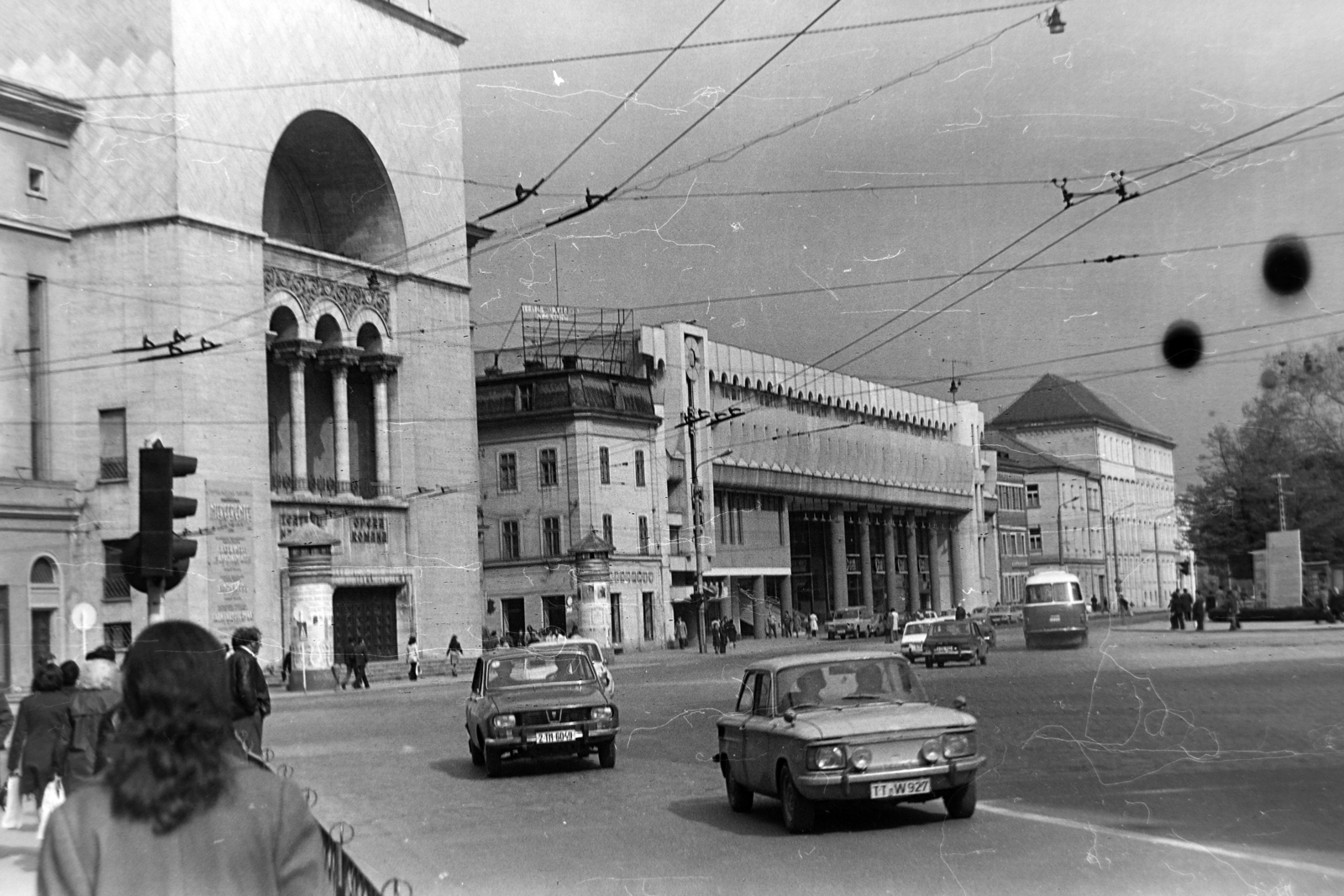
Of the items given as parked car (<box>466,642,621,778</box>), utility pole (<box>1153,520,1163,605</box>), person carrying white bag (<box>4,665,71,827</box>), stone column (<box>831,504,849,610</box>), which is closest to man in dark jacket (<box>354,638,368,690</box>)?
utility pole (<box>1153,520,1163,605</box>)

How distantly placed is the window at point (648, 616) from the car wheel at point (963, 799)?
57.0 meters

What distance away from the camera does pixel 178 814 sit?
3.34m

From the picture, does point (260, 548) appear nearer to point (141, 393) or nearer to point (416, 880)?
point (141, 393)

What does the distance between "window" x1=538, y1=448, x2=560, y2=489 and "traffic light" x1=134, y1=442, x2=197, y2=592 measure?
55.0 metres

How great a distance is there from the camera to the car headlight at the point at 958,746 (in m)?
11.3

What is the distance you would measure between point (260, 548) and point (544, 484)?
826 inches

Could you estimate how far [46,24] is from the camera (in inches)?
1169

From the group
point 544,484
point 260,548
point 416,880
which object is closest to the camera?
point 416,880

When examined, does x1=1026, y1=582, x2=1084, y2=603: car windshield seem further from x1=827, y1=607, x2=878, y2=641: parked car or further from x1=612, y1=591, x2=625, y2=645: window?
x1=827, y1=607, x2=878, y2=641: parked car

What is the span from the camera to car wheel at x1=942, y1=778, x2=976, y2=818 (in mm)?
11422

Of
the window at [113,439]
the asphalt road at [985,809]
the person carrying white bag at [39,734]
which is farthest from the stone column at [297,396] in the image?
the person carrying white bag at [39,734]

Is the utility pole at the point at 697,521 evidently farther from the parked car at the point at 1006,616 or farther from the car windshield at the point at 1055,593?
the parked car at the point at 1006,616

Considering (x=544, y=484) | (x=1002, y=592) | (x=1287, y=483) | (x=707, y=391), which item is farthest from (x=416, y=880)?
(x=1002, y=592)

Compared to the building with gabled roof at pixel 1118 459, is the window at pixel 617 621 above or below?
below
